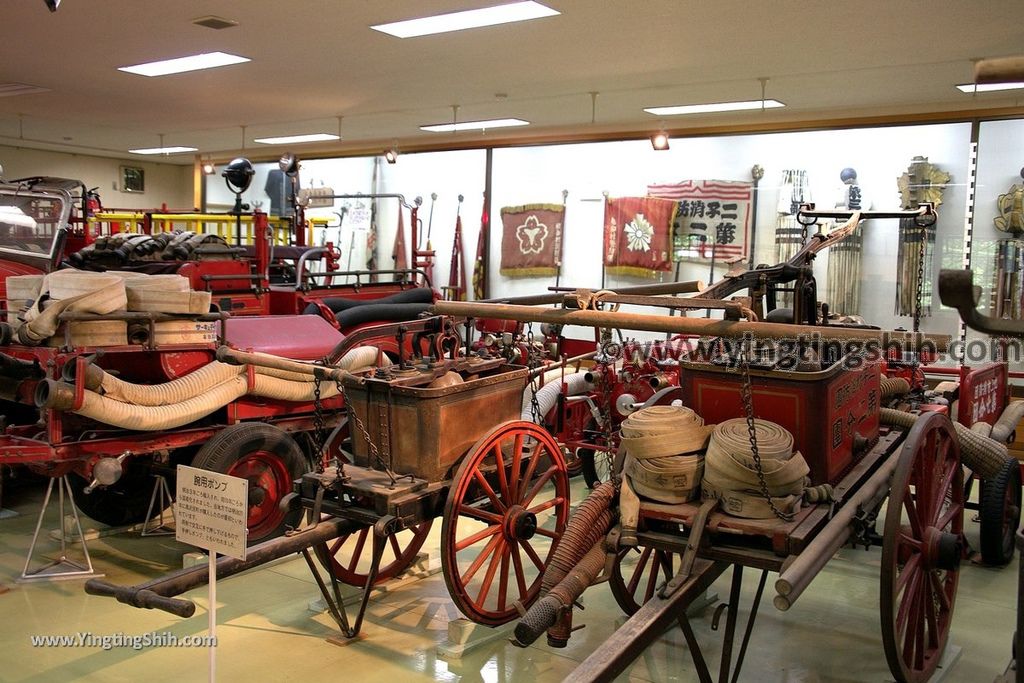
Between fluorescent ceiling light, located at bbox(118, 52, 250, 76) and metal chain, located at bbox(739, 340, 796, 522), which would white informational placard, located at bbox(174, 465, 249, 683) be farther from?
fluorescent ceiling light, located at bbox(118, 52, 250, 76)

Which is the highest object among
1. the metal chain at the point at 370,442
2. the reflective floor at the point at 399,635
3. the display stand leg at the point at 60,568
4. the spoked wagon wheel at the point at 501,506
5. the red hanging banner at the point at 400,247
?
the red hanging banner at the point at 400,247

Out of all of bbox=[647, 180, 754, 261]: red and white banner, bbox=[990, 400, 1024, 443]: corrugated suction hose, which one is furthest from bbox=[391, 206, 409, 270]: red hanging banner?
bbox=[990, 400, 1024, 443]: corrugated suction hose

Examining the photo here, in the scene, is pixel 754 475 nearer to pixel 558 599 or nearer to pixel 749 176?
pixel 558 599

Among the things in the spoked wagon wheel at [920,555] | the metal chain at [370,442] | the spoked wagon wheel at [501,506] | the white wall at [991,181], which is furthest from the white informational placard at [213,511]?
the white wall at [991,181]

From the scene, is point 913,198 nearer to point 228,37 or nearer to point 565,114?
point 565,114

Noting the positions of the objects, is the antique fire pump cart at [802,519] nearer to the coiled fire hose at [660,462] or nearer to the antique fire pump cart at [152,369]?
the coiled fire hose at [660,462]

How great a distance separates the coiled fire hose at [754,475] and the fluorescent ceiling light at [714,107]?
6.12m

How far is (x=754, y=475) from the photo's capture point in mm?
3381

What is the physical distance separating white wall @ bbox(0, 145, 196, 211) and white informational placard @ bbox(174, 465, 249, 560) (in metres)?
13.0

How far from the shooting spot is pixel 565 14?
600 cm

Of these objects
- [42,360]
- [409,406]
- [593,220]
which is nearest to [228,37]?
[42,360]

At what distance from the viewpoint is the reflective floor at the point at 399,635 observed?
4.05 meters

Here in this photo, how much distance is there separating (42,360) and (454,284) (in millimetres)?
7549

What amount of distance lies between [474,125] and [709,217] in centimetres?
312
